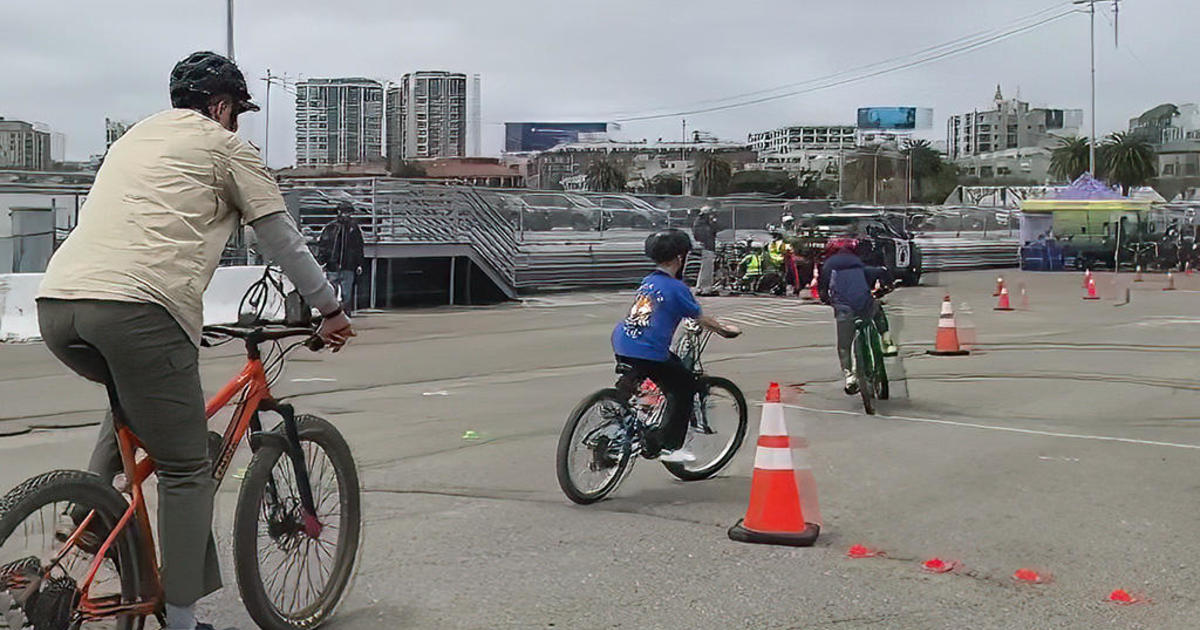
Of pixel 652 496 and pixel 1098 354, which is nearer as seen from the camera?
pixel 652 496

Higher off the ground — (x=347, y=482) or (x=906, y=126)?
(x=906, y=126)

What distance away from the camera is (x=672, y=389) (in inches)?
297

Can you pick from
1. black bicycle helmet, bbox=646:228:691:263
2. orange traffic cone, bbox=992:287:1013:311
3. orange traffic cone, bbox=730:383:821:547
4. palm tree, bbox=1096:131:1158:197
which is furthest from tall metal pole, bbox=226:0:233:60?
palm tree, bbox=1096:131:1158:197

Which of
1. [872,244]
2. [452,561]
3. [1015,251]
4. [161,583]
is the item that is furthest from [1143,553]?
[1015,251]

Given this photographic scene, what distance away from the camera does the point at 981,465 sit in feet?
27.9

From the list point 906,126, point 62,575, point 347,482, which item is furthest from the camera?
point 906,126

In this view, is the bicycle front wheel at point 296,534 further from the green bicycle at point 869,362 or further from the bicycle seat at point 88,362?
the green bicycle at point 869,362

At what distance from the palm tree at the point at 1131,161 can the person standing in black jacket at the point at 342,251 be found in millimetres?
60295

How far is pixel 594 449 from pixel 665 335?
797 millimetres

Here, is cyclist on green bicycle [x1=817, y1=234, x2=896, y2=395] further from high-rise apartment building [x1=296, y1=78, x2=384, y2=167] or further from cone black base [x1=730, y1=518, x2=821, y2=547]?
high-rise apartment building [x1=296, y1=78, x2=384, y2=167]

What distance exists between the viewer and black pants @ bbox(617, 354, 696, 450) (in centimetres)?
746

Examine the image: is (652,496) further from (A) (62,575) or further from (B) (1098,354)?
(B) (1098,354)

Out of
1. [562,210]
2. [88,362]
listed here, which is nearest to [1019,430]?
[88,362]

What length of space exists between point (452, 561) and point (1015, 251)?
1739 inches
